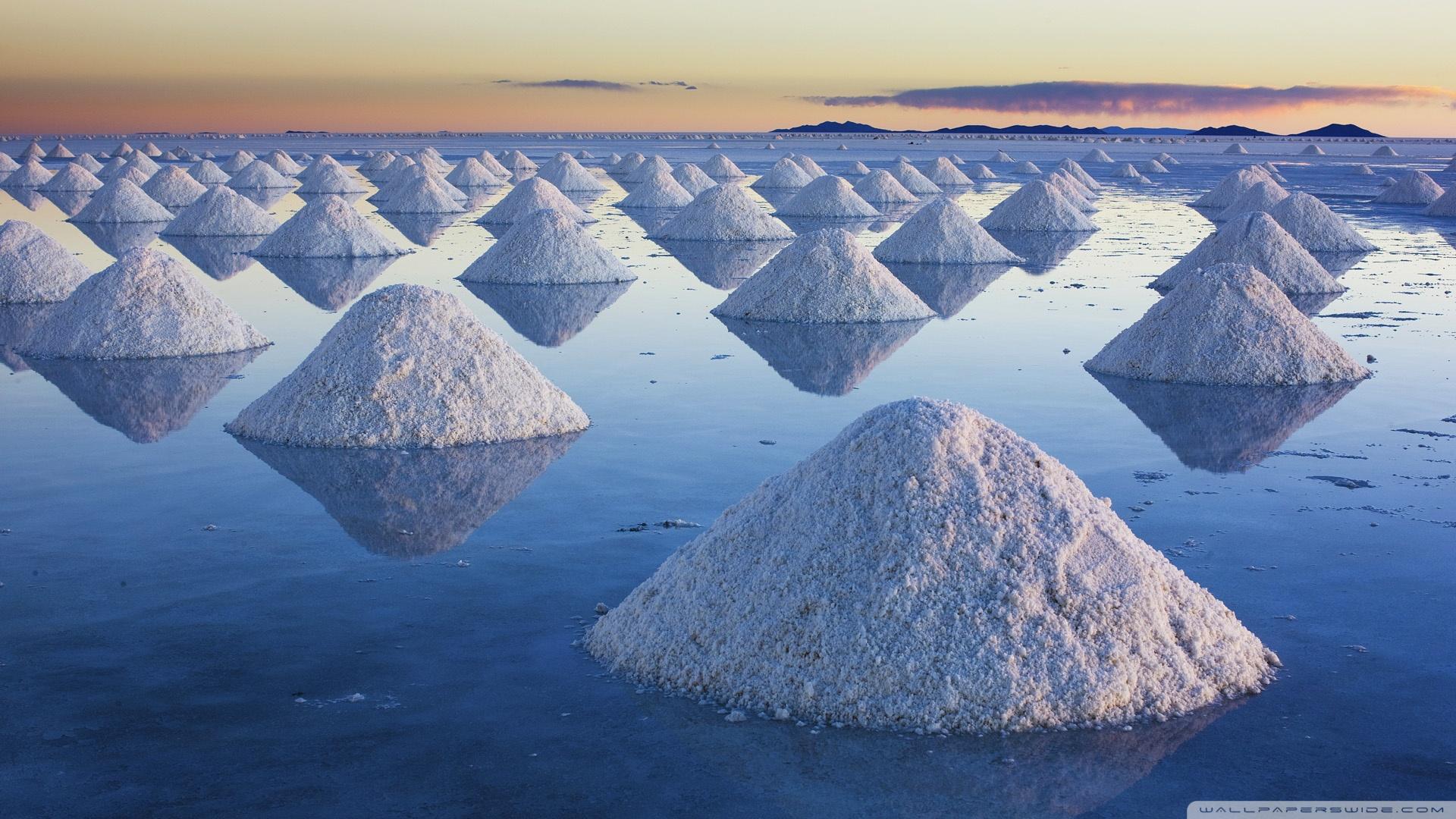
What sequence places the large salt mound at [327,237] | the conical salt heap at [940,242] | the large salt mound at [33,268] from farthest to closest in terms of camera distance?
the large salt mound at [327,237], the conical salt heap at [940,242], the large salt mound at [33,268]

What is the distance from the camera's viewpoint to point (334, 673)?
5398 mm

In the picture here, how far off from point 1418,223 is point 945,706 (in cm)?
3040

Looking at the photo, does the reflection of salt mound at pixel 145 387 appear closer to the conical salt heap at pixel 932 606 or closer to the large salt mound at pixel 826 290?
the large salt mound at pixel 826 290

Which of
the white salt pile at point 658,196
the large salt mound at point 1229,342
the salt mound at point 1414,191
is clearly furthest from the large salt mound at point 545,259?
the salt mound at point 1414,191

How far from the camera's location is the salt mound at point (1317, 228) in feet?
77.4

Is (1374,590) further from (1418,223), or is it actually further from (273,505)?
(1418,223)

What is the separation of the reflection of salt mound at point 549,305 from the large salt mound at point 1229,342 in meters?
5.67

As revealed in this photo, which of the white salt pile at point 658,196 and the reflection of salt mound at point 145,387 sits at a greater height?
the white salt pile at point 658,196

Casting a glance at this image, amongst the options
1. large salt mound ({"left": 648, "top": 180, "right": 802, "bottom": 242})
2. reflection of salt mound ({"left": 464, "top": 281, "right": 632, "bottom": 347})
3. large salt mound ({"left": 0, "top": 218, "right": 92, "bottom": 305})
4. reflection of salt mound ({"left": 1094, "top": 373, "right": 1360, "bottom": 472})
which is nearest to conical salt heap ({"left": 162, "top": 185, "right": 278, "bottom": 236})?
large salt mound ({"left": 648, "top": 180, "right": 802, "bottom": 242})

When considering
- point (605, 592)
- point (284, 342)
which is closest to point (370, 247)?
point (284, 342)

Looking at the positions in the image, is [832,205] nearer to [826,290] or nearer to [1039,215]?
[1039,215]

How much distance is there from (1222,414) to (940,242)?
10.5 m

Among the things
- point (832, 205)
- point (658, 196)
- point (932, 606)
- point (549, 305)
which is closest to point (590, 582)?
point (932, 606)

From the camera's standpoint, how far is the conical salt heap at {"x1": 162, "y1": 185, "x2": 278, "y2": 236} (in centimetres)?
2506
